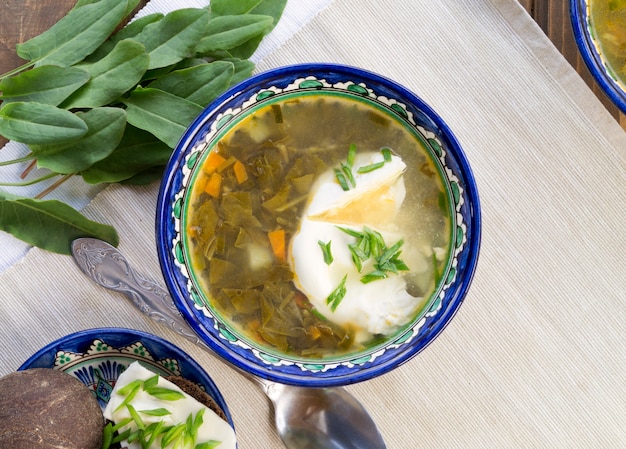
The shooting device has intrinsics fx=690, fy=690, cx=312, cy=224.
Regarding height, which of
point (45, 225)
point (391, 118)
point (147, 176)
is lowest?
point (45, 225)

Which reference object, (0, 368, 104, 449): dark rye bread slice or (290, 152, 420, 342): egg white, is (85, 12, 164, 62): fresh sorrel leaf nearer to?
(290, 152, 420, 342): egg white

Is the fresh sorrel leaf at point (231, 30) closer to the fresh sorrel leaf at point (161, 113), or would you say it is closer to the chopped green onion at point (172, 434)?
the fresh sorrel leaf at point (161, 113)

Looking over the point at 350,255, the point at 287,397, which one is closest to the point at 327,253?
the point at 350,255

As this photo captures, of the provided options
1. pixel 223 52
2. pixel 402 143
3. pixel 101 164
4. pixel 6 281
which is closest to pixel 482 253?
pixel 402 143

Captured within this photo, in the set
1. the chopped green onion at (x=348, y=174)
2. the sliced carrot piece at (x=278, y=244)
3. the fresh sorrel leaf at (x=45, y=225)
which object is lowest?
the fresh sorrel leaf at (x=45, y=225)

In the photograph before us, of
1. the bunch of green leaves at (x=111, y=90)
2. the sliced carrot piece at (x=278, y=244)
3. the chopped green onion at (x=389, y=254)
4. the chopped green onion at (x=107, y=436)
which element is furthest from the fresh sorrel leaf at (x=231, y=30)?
the chopped green onion at (x=107, y=436)

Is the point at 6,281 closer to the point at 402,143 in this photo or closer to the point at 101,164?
the point at 101,164

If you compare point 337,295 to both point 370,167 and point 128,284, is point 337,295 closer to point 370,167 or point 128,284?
point 370,167
